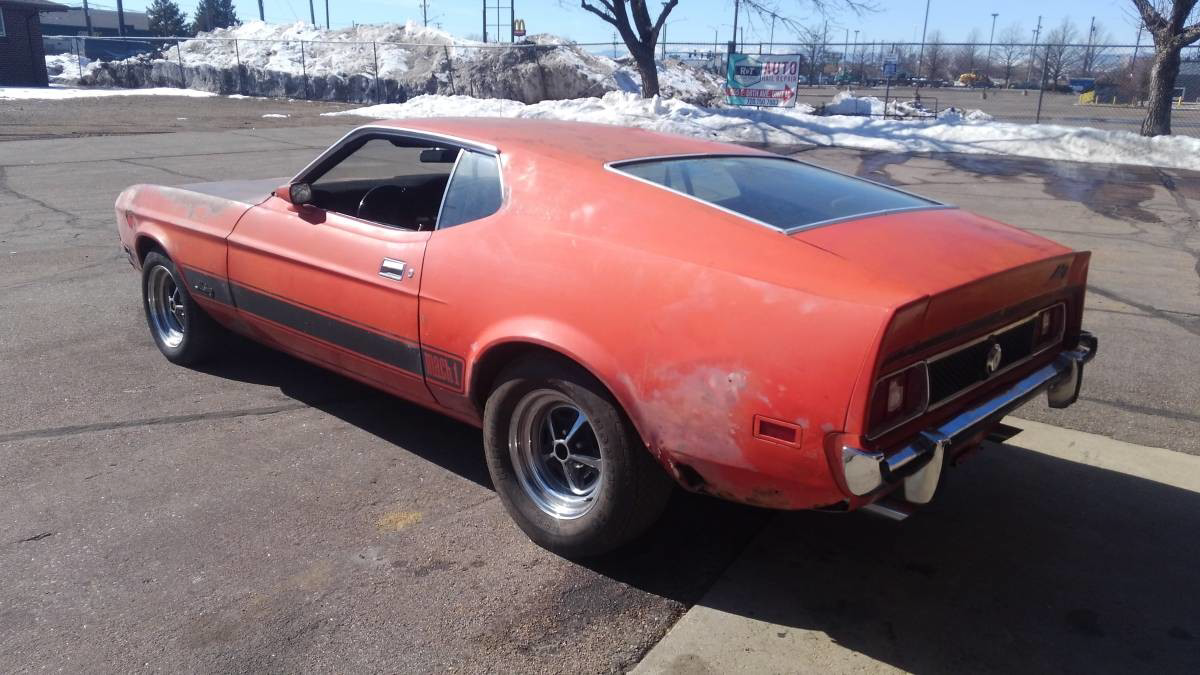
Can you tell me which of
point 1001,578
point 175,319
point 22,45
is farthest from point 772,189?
point 22,45

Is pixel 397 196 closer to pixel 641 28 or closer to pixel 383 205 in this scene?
pixel 383 205

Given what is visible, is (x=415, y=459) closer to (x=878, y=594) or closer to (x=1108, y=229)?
(x=878, y=594)

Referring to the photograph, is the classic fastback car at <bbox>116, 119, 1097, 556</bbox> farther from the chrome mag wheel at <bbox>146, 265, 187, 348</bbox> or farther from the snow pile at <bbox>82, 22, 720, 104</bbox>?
the snow pile at <bbox>82, 22, 720, 104</bbox>

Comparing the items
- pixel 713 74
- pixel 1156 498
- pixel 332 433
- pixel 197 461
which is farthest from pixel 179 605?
pixel 713 74

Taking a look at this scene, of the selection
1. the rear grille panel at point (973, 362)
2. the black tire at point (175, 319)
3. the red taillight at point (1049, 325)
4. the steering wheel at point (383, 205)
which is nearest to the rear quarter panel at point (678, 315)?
the rear grille panel at point (973, 362)

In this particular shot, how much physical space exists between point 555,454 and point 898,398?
126cm

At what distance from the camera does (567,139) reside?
12.8 feet

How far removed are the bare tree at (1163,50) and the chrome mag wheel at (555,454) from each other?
19.5 meters

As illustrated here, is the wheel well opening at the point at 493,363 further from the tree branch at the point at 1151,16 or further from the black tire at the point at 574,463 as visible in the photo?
the tree branch at the point at 1151,16

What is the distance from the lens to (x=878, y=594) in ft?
10.4

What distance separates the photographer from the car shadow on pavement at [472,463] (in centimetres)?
329

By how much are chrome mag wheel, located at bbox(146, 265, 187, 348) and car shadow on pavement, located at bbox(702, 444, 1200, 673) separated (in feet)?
11.6

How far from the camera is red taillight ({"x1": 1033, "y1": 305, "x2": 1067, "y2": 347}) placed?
3.38 metres

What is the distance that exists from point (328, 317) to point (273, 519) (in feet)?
3.00
